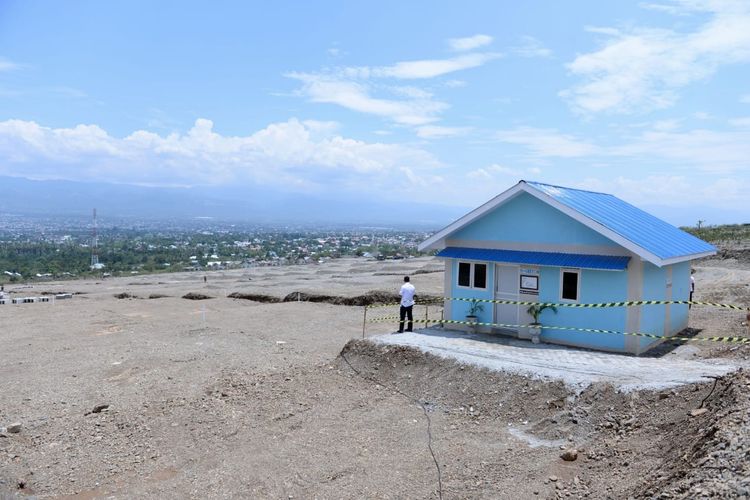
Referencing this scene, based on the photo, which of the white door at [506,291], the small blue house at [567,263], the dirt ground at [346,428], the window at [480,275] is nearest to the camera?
the dirt ground at [346,428]

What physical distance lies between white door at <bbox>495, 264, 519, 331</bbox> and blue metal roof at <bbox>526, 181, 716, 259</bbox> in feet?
8.18

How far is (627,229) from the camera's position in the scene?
15258 millimetres

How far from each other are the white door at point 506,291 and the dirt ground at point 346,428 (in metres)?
3.97

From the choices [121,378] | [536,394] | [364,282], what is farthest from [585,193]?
[364,282]

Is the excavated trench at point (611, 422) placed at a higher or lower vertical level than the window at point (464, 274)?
lower

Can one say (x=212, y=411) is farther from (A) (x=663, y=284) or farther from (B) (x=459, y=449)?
(A) (x=663, y=284)

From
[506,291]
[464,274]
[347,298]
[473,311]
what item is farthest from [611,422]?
[347,298]

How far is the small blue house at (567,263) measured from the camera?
47.1ft

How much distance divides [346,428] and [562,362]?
5181mm

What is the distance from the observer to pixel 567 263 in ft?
48.6

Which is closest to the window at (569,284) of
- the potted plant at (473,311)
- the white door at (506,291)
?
the white door at (506,291)

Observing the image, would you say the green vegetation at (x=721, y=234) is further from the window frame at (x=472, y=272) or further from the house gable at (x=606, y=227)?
the window frame at (x=472, y=272)

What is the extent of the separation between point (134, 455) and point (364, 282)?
27.4m

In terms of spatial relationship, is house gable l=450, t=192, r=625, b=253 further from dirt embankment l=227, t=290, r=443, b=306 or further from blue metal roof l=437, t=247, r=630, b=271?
dirt embankment l=227, t=290, r=443, b=306
